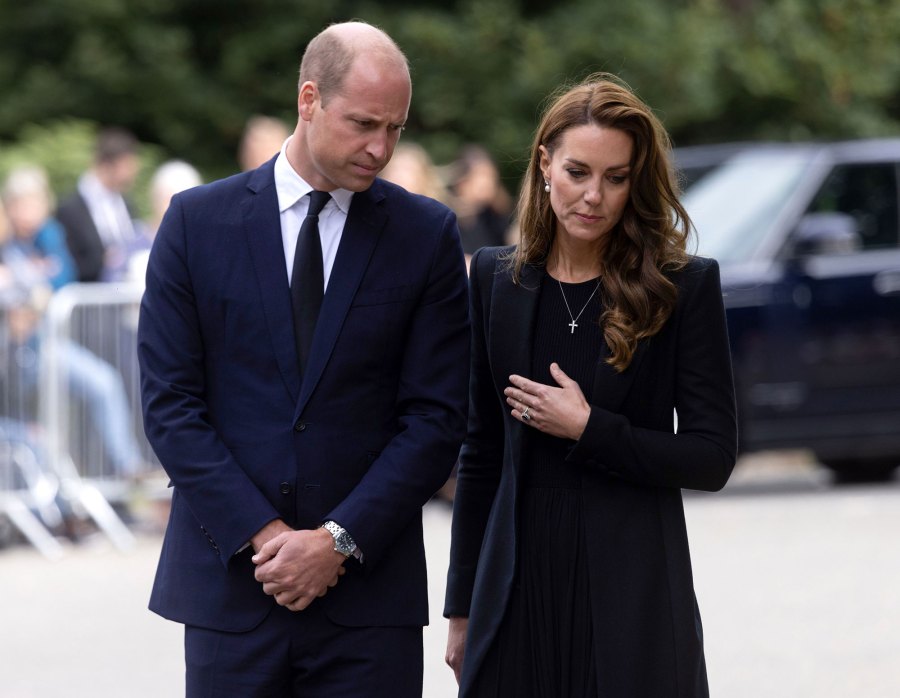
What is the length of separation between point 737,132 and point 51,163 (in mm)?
7814

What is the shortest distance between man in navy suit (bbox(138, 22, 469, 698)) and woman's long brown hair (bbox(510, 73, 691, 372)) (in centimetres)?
36

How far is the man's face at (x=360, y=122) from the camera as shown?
151 inches

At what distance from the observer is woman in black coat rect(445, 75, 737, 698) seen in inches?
153

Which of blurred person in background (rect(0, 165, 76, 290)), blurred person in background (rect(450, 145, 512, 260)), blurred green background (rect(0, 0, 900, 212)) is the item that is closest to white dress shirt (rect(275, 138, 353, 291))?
blurred person in background (rect(0, 165, 76, 290))

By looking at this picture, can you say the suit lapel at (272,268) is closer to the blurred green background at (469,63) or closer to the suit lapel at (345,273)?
the suit lapel at (345,273)

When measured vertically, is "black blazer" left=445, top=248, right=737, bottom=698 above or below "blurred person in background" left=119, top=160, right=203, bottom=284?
below

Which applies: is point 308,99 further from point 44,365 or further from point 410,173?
point 410,173

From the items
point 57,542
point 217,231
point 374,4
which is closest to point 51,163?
point 374,4

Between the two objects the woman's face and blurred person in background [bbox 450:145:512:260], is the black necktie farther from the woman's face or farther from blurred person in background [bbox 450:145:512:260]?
blurred person in background [bbox 450:145:512:260]

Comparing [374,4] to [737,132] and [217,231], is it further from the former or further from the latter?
[217,231]

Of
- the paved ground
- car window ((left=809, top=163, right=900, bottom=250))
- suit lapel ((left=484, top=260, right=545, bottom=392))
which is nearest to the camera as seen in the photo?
suit lapel ((left=484, top=260, right=545, bottom=392))

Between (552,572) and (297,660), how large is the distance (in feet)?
1.92

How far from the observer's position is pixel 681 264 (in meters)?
3.95

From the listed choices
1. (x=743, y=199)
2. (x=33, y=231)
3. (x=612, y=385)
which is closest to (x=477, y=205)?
(x=743, y=199)
